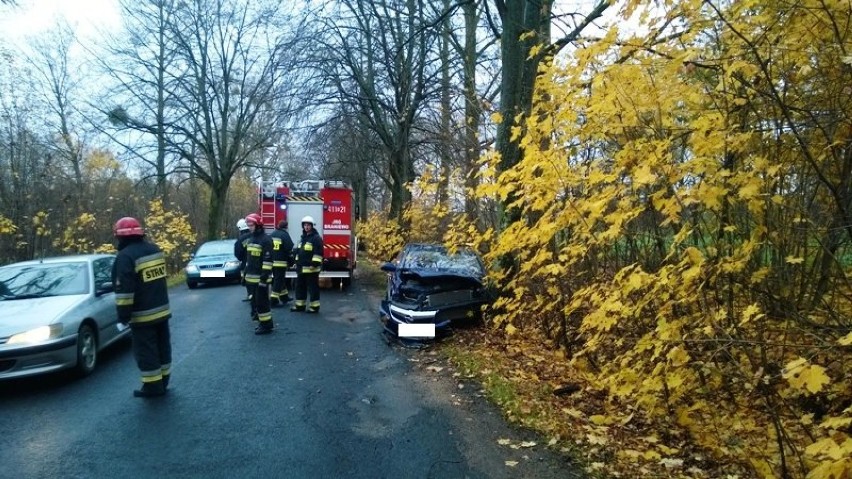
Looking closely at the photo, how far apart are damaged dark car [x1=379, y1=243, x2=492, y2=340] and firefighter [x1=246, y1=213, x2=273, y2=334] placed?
1.94 meters

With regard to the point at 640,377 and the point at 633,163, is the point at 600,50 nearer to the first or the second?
the point at 633,163

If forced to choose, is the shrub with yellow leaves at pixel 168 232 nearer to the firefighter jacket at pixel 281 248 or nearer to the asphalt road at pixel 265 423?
the firefighter jacket at pixel 281 248

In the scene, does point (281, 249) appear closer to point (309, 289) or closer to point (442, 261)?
point (309, 289)

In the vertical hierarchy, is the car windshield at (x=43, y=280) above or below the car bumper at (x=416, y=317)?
above

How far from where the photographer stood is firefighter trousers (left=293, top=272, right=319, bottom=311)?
1020 centimetres

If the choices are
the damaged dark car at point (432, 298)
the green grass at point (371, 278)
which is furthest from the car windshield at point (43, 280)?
the green grass at point (371, 278)

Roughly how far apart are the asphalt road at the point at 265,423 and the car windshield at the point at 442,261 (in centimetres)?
137

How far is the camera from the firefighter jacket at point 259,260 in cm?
843

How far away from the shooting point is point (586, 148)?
5.32m

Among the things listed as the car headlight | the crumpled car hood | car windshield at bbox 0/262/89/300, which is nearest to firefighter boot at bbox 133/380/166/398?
the car headlight

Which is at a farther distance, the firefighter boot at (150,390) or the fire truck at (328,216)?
the fire truck at (328,216)

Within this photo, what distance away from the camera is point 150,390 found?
5383 millimetres

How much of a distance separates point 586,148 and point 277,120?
14293 millimetres

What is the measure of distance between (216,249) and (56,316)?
435 inches
